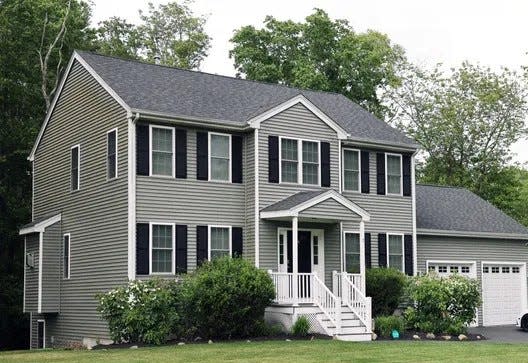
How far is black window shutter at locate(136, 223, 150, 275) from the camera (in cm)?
2375

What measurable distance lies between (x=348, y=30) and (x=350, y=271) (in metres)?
23.0

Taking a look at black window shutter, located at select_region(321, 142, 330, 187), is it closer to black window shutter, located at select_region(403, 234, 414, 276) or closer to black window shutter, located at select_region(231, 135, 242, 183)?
black window shutter, located at select_region(231, 135, 242, 183)

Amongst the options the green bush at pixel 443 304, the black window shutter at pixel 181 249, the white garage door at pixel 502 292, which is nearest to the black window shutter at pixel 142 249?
the black window shutter at pixel 181 249

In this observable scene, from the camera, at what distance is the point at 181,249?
24.5 m

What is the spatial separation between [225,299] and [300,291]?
3372mm

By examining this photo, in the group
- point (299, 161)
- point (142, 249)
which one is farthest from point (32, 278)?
point (299, 161)

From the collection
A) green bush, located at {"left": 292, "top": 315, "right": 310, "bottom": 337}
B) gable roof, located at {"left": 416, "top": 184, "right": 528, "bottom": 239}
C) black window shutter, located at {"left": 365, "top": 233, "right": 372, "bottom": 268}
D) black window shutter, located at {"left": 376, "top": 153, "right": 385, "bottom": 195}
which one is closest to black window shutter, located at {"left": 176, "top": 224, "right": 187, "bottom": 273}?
green bush, located at {"left": 292, "top": 315, "right": 310, "bottom": 337}

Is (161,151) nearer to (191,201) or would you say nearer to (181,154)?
(181,154)

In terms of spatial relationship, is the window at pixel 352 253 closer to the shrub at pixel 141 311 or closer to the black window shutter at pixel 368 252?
the black window shutter at pixel 368 252

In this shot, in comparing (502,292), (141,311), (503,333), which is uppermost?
(141,311)

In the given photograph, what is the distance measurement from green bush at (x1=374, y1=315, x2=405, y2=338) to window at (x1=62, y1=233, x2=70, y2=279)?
32.7 ft

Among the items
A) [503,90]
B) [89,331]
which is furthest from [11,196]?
[503,90]

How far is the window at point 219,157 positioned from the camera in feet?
84.0

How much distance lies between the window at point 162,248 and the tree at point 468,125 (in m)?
26.4
